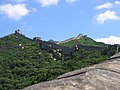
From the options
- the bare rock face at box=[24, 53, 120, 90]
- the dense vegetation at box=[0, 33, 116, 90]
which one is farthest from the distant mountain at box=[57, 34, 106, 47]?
the bare rock face at box=[24, 53, 120, 90]

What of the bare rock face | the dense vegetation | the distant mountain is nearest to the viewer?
the bare rock face

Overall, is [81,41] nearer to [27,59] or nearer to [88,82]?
[27,59]

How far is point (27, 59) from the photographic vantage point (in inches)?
2138

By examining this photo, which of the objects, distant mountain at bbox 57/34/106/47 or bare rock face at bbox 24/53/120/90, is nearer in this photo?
bare rock face at bbox 24/53/120/90

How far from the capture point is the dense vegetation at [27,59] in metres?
42.0

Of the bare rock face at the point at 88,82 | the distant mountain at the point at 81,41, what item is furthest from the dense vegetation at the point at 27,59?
the bare rock face at the point at 88,82

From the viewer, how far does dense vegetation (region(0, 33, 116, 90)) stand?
4203 cm

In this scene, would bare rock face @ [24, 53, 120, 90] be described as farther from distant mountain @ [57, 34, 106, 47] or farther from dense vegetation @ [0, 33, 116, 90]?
distant mountain @ [57, 34, 106, 47]

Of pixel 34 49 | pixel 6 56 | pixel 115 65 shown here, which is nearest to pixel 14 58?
pixel 6 56

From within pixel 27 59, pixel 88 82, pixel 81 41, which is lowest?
pixel 88 82

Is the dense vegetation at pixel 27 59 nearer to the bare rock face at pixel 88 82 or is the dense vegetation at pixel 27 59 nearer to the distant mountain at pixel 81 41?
the distant mountain at pixel 81 41

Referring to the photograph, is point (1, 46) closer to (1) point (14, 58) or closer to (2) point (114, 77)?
(1) point (14, 58)

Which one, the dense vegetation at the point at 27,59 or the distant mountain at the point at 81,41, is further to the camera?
the distant mountain at the point at 81,41

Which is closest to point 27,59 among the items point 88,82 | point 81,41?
point 81,41
